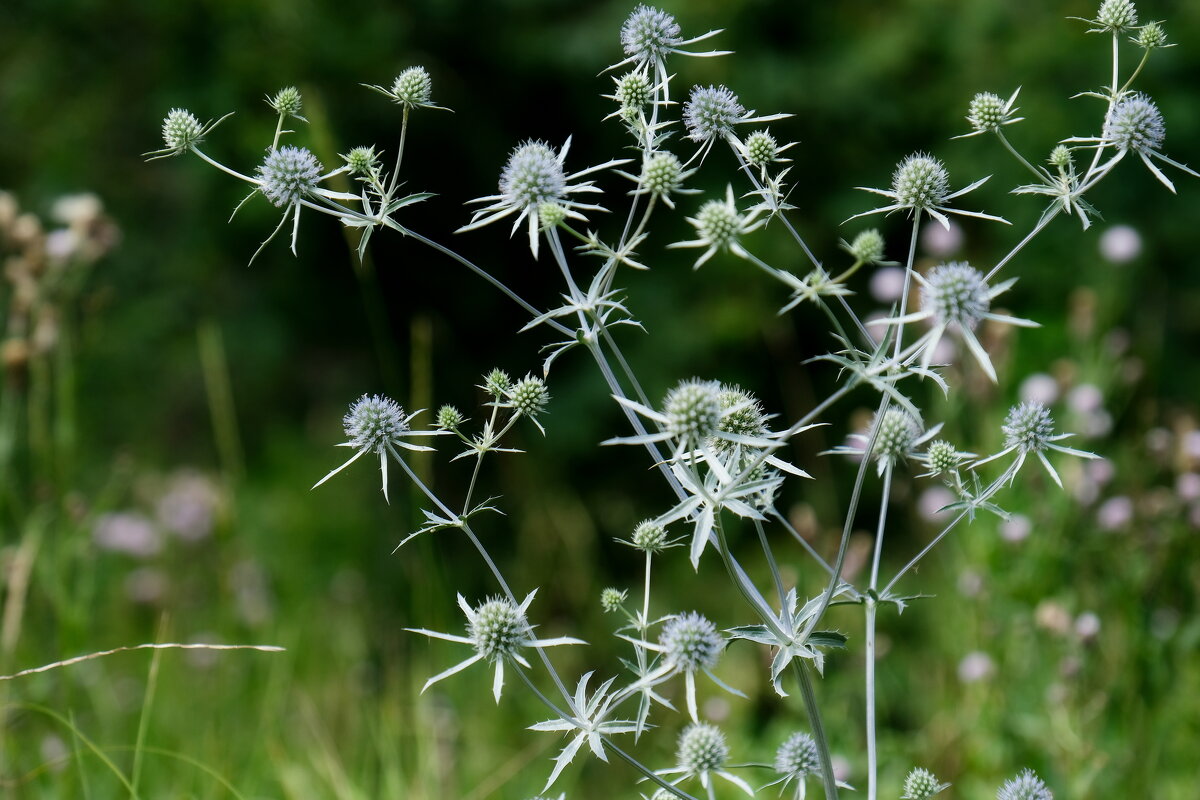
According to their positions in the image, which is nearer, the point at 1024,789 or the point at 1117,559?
the point at 1024,789

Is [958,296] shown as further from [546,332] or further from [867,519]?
[546,332]

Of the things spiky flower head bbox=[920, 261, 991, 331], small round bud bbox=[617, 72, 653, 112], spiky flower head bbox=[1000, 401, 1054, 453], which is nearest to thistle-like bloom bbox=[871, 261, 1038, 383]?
spiky flower head bbox=[920, 261, 991, 331]

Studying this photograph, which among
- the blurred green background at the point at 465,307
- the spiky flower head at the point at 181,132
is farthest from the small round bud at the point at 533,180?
the blurred green background at the point at 465,307

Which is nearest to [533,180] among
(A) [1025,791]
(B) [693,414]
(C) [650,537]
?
(B) [693,414]

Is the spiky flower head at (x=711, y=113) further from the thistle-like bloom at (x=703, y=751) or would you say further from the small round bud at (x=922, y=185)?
the thistle-like bloom at (x=703, y=751)

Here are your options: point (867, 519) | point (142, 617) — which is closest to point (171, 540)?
point (142, 617)
